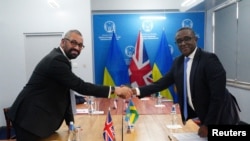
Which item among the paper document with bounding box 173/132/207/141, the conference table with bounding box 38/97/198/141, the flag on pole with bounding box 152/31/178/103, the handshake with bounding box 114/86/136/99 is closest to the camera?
the paper document with bounding box 173/132/207/141

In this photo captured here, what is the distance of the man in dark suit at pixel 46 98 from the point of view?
204 centimetres

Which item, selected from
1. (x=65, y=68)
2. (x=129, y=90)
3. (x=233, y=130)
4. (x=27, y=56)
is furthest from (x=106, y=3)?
(x=233, y=130)

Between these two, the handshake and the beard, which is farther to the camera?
the handshake

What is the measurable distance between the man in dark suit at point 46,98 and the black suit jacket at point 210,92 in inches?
42.1

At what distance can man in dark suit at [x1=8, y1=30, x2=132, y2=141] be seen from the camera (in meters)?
2.04

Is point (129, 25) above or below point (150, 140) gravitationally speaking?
above

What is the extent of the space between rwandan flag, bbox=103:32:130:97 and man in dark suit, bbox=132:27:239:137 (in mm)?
3957

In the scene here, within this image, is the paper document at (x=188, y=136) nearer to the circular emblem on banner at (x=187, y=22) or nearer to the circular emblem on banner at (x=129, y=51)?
the circular emblem on banner at (x=129, y=51)

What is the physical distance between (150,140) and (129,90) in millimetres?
959

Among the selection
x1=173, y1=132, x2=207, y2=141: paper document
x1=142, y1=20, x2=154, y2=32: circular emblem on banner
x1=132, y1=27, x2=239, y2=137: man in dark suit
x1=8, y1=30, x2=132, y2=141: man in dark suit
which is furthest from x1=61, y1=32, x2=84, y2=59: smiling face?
x1=142, y1=20, x2=154, y2=32: circular emblem on banner

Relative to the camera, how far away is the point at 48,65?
2146mm

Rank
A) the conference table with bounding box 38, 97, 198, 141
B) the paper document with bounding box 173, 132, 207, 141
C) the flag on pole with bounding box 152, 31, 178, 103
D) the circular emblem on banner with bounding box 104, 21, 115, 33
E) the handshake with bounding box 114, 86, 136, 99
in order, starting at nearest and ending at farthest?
1. the paper document with bounding box 173, 132, 207, 141
2. the conference table with bounding box 38, 97, 198, 141
3. the handshake with bounding box 114, 86, 136, 99
4. the flag on pole with bounding box 152, 31, 178, 103
5. the circular emblem on banner with bounding box 104, 21, 115, 33

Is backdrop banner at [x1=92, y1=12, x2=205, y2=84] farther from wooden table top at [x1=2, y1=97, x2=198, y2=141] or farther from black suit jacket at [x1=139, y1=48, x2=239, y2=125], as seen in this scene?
black suit jacket at [x1=139, y1=48, x2=239, y2=125]

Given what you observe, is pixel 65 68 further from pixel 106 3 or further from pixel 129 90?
pixel 106 3
